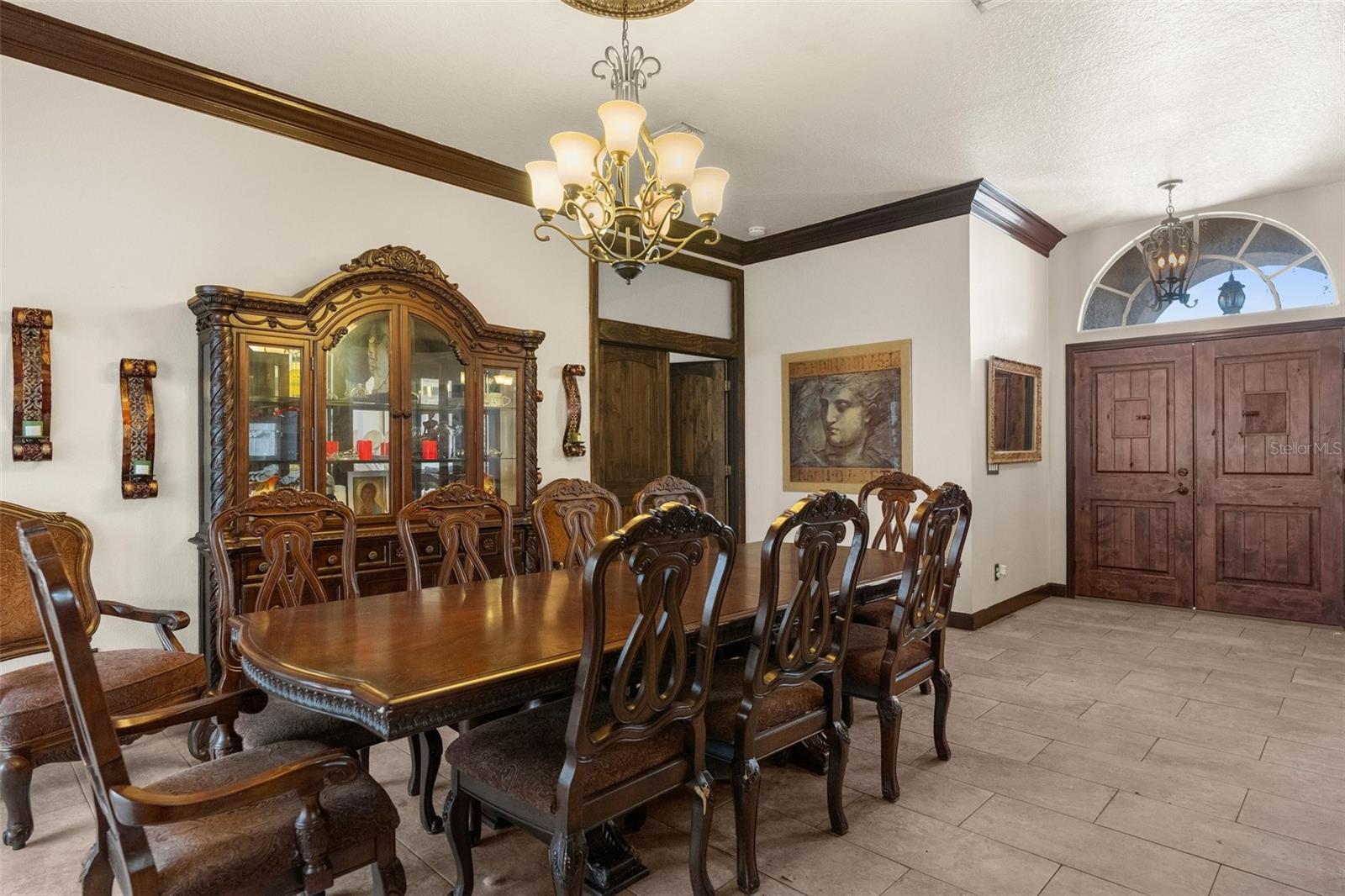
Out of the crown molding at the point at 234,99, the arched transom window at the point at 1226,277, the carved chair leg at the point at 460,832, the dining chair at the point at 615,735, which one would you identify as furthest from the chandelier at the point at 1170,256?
the carved chair leg at the point at 460,832

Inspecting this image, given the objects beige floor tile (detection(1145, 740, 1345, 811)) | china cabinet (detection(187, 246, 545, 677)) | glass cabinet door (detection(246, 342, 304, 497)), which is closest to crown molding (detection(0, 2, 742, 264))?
china cabinet (detection(187, 246, 545, 677))

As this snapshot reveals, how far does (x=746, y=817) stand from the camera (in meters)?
2.01

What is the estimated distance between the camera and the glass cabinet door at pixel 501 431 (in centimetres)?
404

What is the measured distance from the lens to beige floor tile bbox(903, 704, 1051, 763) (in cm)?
296

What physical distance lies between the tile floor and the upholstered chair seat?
1.05 ft

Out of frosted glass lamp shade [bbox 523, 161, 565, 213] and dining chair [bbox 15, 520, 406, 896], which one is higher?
frosted glass lamp shade [bbox 523, 161, 565, 213]

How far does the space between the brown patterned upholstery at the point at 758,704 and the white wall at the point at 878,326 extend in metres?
3.15

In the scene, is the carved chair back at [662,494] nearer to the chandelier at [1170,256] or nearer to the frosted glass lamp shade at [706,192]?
the frosted glass lamp shade at [706,192]

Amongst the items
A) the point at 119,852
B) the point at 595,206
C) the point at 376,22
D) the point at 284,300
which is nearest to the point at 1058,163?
the point at 595,206

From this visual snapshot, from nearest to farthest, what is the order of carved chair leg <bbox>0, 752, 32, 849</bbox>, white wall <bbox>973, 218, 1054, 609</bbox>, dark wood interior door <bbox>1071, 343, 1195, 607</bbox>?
carved chair leg <bbox>0, 752, 32, 849</bbox> < white wall <bbox>973, 218, 1054, 609</bbox> < dark wood interior door <bbox>1071, 343, 1195, 607</bbox>

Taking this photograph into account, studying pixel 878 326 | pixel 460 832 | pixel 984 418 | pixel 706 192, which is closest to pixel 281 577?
pixel 460 832

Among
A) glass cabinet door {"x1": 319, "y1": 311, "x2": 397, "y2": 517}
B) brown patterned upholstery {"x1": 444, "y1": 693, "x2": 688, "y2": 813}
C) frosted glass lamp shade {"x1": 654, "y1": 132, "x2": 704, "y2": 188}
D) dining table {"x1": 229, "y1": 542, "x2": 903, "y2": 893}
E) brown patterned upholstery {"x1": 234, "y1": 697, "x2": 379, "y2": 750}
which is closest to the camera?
dining table {"x1": 229, "y1": 542, "x2": 903, "y2": 893}

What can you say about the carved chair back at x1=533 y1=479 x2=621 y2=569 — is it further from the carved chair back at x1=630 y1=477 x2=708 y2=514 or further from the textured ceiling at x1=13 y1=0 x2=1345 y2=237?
the textured ceiling at x1=13 y1=0 x2=1345 y2=237

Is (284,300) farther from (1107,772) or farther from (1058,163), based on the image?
(1058,163)
